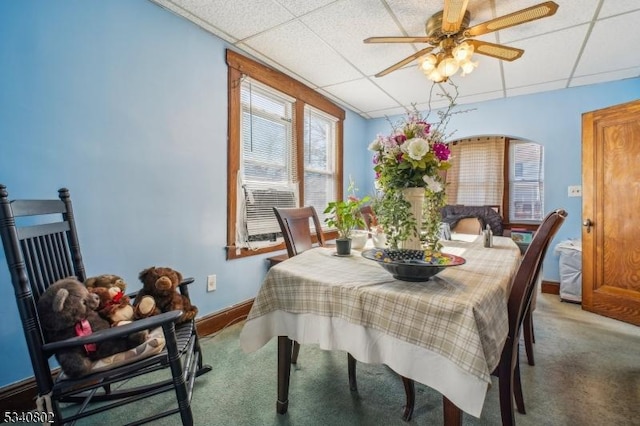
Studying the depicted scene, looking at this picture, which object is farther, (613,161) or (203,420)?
(613,161)

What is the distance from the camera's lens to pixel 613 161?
110 inches

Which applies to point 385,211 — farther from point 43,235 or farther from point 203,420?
point 43,235

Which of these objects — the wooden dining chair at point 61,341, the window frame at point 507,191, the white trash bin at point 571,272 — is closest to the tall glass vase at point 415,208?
the wooden dining chair at point 61,341

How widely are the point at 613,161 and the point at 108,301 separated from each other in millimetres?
4032

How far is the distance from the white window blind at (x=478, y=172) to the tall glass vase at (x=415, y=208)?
3358 mm

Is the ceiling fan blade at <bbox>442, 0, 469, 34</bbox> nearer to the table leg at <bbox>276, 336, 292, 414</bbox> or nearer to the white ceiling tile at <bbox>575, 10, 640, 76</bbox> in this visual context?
the white ceiling tile at <bbox>575, 10, 640, 76</bbox>

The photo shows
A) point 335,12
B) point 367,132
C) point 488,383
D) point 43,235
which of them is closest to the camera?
point 488,383

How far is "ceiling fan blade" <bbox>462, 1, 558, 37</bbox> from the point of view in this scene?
1.53 meters

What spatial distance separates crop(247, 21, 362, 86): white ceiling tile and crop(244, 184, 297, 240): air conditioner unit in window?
1207 mm

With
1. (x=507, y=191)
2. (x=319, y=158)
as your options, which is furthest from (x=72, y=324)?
(x=507, y=191)

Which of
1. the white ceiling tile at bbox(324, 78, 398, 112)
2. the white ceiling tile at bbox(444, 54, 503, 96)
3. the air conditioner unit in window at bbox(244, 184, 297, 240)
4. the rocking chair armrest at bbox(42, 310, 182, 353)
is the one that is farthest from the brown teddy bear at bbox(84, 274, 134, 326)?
the white ceiling tile at bbox(444, 54, 503, 96)

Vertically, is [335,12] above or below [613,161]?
above

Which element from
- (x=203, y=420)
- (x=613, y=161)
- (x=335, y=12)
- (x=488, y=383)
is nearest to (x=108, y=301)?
(x=203, y=420)

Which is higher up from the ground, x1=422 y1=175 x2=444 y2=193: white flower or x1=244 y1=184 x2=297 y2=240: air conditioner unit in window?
x1=422 y1=175 x2=444 y2=193: white flower
